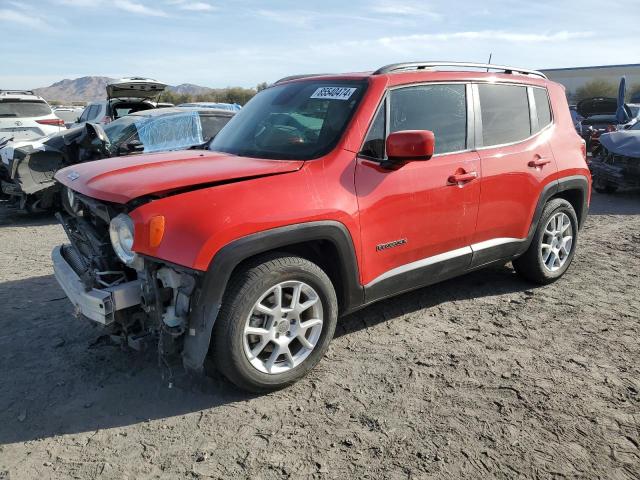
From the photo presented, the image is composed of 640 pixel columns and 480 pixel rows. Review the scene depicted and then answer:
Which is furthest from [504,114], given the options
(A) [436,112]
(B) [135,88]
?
(B) [135,88]

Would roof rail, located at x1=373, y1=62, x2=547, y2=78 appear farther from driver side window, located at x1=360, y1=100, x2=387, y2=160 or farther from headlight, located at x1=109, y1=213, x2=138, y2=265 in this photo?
headlight, located at x1=109, y1=213, x2=138, y2=265

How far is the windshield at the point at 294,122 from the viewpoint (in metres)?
3.42

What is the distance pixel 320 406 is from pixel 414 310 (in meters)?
1.59

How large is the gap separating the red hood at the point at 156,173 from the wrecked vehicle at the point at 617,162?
323 inches

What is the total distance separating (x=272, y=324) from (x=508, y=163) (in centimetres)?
236

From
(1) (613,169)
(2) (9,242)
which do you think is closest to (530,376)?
(2) (9,242)

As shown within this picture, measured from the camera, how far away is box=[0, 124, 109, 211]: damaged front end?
288 inches

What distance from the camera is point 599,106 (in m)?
14.9

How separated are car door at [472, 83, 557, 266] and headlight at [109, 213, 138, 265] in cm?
254

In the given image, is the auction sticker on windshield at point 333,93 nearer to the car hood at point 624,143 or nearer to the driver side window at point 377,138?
the driver side window at point 377,138

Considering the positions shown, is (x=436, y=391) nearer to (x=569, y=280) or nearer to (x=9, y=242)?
(x=569, y=280)

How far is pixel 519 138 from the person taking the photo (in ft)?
14.4

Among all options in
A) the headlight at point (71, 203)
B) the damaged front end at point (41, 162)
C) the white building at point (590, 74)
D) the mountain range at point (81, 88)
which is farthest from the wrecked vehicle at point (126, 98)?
the mountain range at point (81, 88)

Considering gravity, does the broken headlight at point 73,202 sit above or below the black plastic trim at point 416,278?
above
